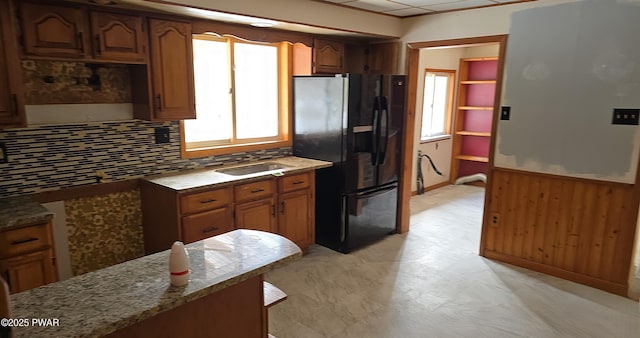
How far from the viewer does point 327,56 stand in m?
4.09

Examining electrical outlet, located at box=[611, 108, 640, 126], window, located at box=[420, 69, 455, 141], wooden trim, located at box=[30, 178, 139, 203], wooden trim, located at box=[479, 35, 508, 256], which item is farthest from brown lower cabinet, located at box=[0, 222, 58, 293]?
window, located at box=[420, 69, 455, 141]

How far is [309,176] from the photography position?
3740 mm

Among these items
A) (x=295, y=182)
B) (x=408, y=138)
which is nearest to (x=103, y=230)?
(x=295, y=182)

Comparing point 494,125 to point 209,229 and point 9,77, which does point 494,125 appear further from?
point 9,77

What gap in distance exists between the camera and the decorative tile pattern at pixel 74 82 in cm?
263

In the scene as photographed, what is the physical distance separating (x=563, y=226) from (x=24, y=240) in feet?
12.6

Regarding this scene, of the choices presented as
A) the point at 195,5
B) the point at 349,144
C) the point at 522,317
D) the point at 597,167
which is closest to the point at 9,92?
the point at 195,5

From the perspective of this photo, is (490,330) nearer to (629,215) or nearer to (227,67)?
(629,215)

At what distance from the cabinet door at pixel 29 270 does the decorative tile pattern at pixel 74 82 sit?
103 cm

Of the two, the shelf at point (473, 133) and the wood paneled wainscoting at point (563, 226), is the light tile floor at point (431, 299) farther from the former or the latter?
the shelf at point (473, 133)

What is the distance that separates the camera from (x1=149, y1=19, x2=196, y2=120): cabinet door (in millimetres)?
2885

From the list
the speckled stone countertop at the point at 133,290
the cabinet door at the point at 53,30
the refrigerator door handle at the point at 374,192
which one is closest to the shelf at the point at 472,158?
the refrigerator door handle at the point at 374,192

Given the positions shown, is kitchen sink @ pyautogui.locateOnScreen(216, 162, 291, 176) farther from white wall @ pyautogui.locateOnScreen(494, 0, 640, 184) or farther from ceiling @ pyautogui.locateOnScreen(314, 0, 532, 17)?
white wall @ pyautogui.locateOnScreen(494, 0, 640, 184)

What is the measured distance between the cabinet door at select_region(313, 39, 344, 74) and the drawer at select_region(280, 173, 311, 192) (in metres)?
1.10
